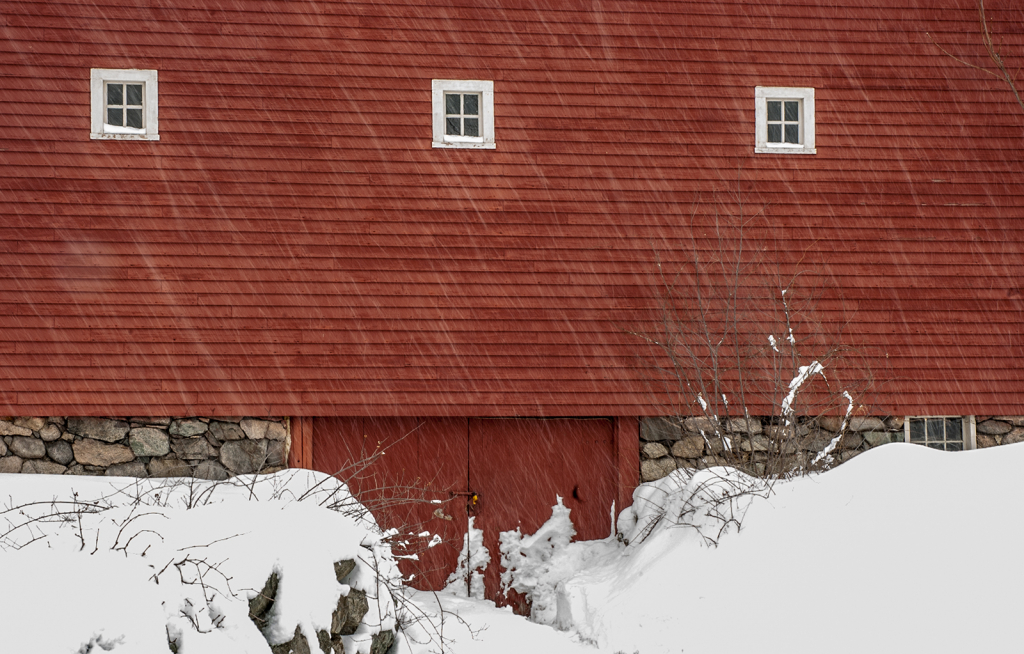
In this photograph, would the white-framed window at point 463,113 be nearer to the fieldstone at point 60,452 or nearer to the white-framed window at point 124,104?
the white-framed window at point 124,104

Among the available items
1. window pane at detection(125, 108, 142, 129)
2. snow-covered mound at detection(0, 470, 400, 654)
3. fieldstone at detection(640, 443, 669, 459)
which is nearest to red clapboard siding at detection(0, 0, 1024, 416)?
window pane at detection(125, 108, 142, 129)

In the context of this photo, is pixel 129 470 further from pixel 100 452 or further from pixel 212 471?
pixel 212 471

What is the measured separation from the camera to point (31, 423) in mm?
7754

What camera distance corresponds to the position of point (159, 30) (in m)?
7.97

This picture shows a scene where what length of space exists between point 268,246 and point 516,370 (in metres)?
2.73

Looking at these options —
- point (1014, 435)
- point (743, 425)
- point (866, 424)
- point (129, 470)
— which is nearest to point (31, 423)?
point (129, 470)

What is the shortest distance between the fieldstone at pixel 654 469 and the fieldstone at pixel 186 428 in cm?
436

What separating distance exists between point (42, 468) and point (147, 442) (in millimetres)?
974

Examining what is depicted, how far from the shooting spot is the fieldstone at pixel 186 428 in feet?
25.8

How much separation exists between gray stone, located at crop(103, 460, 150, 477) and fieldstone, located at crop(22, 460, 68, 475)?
41 cm

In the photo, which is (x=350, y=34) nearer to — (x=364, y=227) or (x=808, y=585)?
(x=364, y=227)

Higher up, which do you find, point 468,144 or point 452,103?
point 452,103

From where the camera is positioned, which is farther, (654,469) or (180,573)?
(654,469)

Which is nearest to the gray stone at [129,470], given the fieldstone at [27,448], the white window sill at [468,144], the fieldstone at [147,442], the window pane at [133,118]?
the fieldstone at [147,442]
